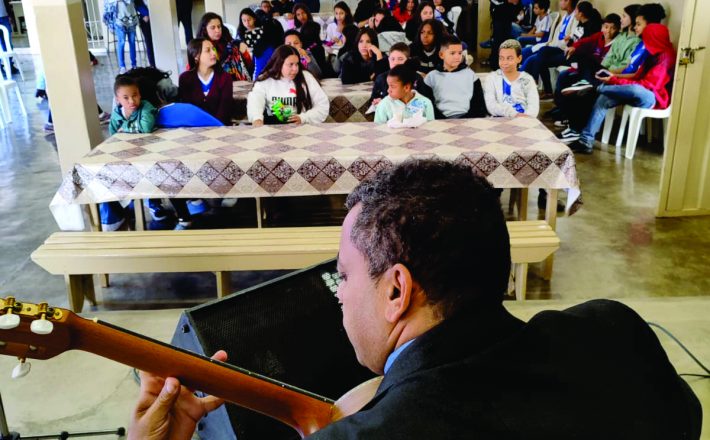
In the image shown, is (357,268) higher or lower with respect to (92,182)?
higher

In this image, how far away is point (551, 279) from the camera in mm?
3234

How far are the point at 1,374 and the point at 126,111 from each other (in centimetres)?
181

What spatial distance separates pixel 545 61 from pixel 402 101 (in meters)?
4.01

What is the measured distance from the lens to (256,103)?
13.2ft

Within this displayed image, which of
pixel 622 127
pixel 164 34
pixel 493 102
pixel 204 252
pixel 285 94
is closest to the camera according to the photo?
pixel 204 252

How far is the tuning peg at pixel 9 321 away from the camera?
92cm

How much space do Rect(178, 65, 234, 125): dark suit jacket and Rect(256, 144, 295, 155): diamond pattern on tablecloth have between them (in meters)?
1.04

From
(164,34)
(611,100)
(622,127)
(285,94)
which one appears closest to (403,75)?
(285,94)

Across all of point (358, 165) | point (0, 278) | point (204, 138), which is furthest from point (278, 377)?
point (0, 278)

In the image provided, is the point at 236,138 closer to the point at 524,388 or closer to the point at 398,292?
the point at 398,292

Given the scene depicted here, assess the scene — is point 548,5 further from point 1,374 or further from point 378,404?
point 378,404

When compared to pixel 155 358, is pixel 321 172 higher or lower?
lower

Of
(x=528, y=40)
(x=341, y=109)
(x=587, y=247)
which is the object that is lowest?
(x=587, y=247)

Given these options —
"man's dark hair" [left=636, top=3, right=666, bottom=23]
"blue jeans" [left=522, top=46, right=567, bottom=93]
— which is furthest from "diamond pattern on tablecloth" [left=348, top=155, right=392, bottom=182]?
"blue jeans" [left=522, top=46, right=567, bottom=93]
